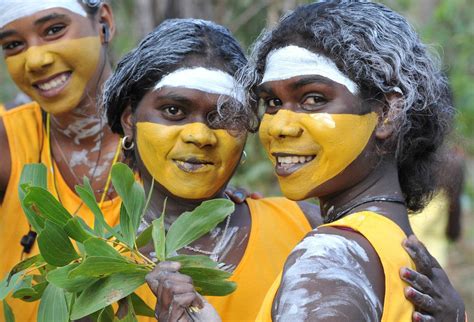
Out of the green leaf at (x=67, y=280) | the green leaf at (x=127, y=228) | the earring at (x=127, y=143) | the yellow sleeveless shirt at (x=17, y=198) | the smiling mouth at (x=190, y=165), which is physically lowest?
the yellow sleeveless shirt at (x=17, y=198)

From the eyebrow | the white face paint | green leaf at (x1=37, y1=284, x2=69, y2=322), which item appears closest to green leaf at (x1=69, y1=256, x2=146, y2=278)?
green leaf at (x1=37, y1=284, x2=69, y2=322)

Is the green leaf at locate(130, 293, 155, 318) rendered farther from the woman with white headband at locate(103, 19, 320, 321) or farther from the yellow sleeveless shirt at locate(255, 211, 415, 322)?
the yellow sleeveless shirt at locate(255, 211, 415, 322)

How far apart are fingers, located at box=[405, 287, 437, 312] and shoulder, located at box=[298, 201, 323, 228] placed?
41.5 inches

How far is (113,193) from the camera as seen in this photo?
3.95 m

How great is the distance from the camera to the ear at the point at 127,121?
348 cm

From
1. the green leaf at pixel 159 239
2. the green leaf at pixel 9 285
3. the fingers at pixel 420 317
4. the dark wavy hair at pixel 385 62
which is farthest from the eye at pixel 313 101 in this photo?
the green leaf at pixel 9 285

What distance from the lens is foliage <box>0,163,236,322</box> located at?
2674 mm

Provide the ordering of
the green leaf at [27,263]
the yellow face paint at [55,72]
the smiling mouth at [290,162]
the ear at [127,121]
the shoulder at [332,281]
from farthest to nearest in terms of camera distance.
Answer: the yellow face paint at [55,72] → the ear at [127,121] → the green leaf at [27,263] → the smiling mouth at [290,162] → the shoulder at [332,281]

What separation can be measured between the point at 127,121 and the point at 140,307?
0.84 meters

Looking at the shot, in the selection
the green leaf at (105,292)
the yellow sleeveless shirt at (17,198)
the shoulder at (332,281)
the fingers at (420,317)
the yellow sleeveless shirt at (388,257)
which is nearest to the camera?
the shoulder at (332,281)

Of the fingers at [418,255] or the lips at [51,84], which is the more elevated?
the fingers at [418,255]

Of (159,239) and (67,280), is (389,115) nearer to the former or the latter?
(159,239)

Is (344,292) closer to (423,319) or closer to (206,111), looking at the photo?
(423,319)

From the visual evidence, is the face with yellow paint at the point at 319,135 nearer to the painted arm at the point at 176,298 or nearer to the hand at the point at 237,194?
the painted arm at the point at 176,298
